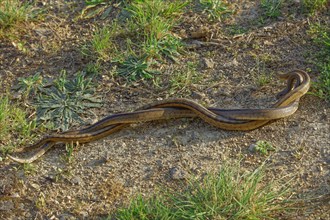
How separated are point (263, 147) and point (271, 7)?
1.83 m

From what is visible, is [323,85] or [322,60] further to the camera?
[322,60]

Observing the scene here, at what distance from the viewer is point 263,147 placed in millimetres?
5094

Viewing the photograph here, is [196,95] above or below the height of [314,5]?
below

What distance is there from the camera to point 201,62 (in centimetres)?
600

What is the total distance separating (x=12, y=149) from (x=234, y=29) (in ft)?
7.86

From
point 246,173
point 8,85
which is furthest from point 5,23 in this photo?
point 246,173

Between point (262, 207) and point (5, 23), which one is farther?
point (5, 23)

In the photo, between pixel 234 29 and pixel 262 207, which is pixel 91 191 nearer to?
pixel 262 207

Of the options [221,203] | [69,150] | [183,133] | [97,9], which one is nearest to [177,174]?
[183,133]

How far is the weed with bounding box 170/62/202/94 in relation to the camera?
18.8ft

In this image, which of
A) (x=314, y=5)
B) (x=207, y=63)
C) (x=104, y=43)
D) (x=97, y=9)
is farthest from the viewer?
(x=97, y=9)

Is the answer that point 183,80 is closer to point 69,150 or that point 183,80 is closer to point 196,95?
point 196,95

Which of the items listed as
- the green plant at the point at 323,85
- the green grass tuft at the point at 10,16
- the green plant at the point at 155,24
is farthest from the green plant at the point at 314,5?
the green grass tuft at the point at 10,16

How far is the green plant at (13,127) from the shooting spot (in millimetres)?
5402
